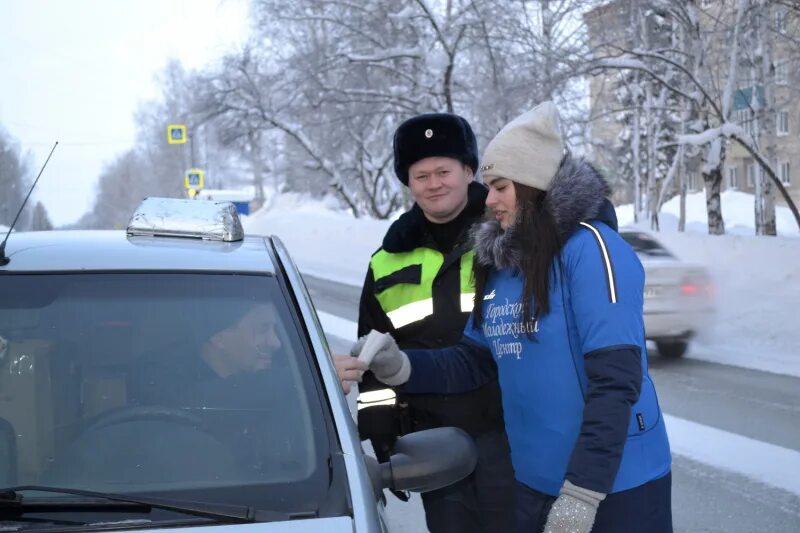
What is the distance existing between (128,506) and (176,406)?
1.34ft

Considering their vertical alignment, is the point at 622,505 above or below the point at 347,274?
above

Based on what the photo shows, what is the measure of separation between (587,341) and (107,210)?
395 ft

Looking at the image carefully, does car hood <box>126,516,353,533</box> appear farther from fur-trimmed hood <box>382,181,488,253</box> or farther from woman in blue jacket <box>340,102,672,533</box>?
fur-trimmed hood <box>382,181,488,253</box>

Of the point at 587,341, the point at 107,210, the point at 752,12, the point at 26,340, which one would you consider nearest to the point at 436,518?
A: the point at 587,341

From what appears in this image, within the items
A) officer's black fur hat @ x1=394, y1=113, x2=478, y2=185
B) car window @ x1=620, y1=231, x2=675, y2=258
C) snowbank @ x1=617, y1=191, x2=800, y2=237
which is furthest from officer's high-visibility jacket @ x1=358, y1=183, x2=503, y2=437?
snowbank @ x1=617, y1=191, x2=800, y2=237

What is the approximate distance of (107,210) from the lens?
11762 centimetres

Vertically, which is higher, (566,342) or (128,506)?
(566,342)

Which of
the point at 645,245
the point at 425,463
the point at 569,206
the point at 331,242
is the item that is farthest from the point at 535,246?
the point at 331,242

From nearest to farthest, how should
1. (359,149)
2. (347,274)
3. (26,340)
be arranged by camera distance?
(26,340), (347,274), (359,149)

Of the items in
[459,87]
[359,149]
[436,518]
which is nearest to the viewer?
[436,518]

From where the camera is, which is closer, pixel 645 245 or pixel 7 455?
pixel 7 455

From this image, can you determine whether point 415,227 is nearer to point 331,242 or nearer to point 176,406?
point 176,406

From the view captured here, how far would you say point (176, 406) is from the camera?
8.25 feet

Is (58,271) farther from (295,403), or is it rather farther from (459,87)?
(459,87)
